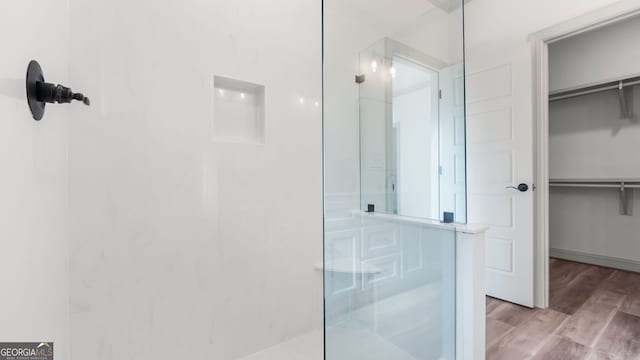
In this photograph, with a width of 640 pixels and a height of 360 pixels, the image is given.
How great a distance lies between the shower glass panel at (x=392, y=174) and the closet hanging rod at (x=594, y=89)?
9.14 ft

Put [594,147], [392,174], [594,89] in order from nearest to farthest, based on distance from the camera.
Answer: [392,174] → [594,89] → [594,147]

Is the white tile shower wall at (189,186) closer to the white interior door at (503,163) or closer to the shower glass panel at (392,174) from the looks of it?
the shower glass panel at (392,174)

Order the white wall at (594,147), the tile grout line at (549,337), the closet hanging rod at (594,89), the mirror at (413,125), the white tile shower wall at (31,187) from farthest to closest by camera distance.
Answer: the white wall at (594,147)
the closet hanging rod at (594,89)
the tile grout line at (549,337)
the mirror at (413,125)
the white tile shower wall at (31,187)

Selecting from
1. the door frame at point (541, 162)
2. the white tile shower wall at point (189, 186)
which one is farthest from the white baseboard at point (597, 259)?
the white tile shower wall at point (189, 186)

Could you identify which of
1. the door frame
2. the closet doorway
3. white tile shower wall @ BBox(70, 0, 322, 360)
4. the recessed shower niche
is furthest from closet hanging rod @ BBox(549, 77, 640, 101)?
the recessed shower niche

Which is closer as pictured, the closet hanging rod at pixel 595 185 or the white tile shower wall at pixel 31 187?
the white tile shower wall at pixel 31 187

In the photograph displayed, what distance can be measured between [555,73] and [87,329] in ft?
16.4

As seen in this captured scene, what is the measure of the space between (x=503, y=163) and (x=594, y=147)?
75.9 inches

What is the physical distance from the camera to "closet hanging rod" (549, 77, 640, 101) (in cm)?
283

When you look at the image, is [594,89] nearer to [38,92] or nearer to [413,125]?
[413,125]

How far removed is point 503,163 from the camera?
2.30 meters

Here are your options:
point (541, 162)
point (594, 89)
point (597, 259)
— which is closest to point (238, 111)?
point (541, 162)

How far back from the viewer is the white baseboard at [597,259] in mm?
2971

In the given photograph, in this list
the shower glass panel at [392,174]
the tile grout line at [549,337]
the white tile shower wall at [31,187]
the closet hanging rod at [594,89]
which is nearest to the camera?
the white tile shower wall at [31,187]
